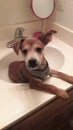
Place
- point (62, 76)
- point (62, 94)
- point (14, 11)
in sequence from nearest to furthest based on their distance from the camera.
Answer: point (62, 94) → point (62, 76) → point (14, 11)

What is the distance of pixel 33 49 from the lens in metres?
0.89

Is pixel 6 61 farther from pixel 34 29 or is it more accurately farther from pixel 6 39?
pixel 34 29

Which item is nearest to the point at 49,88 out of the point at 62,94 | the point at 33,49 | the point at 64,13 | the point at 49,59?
the point at 62,94

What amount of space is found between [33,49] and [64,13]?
14.9 inches

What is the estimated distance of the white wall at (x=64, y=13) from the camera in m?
1.09

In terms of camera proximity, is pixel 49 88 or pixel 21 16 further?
pixel 21 16

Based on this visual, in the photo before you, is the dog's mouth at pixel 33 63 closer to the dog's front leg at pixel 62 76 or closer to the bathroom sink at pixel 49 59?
the dog's front leg at pixel 62 76

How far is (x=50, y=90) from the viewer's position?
805 millimetres

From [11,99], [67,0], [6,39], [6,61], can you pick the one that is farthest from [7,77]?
[67,0]

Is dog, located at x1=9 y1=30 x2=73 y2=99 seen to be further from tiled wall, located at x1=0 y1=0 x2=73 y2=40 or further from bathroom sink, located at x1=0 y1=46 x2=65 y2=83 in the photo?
tiled wall, located at x1=0 y1=0 x2=73 y2=40

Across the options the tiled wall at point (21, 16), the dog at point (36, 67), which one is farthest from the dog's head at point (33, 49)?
the tiled wall at point (21, 16)

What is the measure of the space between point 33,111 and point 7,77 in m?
0.42

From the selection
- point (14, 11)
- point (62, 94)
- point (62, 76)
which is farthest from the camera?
point (14, 11)

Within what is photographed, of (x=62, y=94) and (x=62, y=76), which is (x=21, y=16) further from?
(x=62, y=94)
